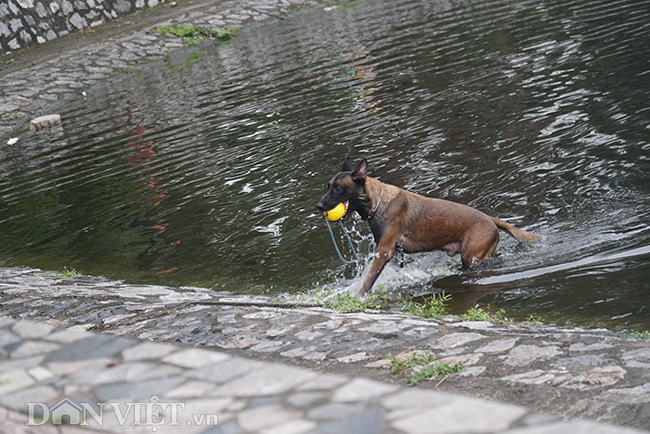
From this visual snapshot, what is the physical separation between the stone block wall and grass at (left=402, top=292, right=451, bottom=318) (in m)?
22.3

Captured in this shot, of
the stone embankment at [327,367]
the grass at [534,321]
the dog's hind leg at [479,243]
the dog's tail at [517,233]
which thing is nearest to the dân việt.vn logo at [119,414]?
the stone embankment at [327,367]

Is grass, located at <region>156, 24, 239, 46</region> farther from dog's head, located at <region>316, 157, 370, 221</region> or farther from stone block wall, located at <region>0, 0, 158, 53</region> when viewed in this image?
dog's head, located at <region>316, 157, 370, 221</region>

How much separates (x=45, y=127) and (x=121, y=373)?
16.4 m

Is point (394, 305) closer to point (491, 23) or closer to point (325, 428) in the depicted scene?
point (325, 428)

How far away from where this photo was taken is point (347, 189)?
6922 mm

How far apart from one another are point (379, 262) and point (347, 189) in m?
0.88

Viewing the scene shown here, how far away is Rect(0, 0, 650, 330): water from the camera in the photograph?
7051 millimetres

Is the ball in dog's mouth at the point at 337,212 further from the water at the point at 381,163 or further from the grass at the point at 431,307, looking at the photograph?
the grass at the point at 431,307

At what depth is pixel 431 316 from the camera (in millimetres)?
5648

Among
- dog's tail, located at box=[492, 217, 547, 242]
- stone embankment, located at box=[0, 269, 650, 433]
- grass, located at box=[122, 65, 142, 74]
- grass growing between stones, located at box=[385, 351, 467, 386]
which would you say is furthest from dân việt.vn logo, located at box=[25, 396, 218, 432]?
grass, located at box=[122, 65, 142, 74]

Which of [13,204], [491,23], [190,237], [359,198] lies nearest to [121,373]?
[359,198]

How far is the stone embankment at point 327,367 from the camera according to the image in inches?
105

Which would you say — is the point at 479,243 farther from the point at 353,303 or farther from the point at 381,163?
the point at 381,163

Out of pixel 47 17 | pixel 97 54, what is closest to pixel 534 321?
pixel 97 54
